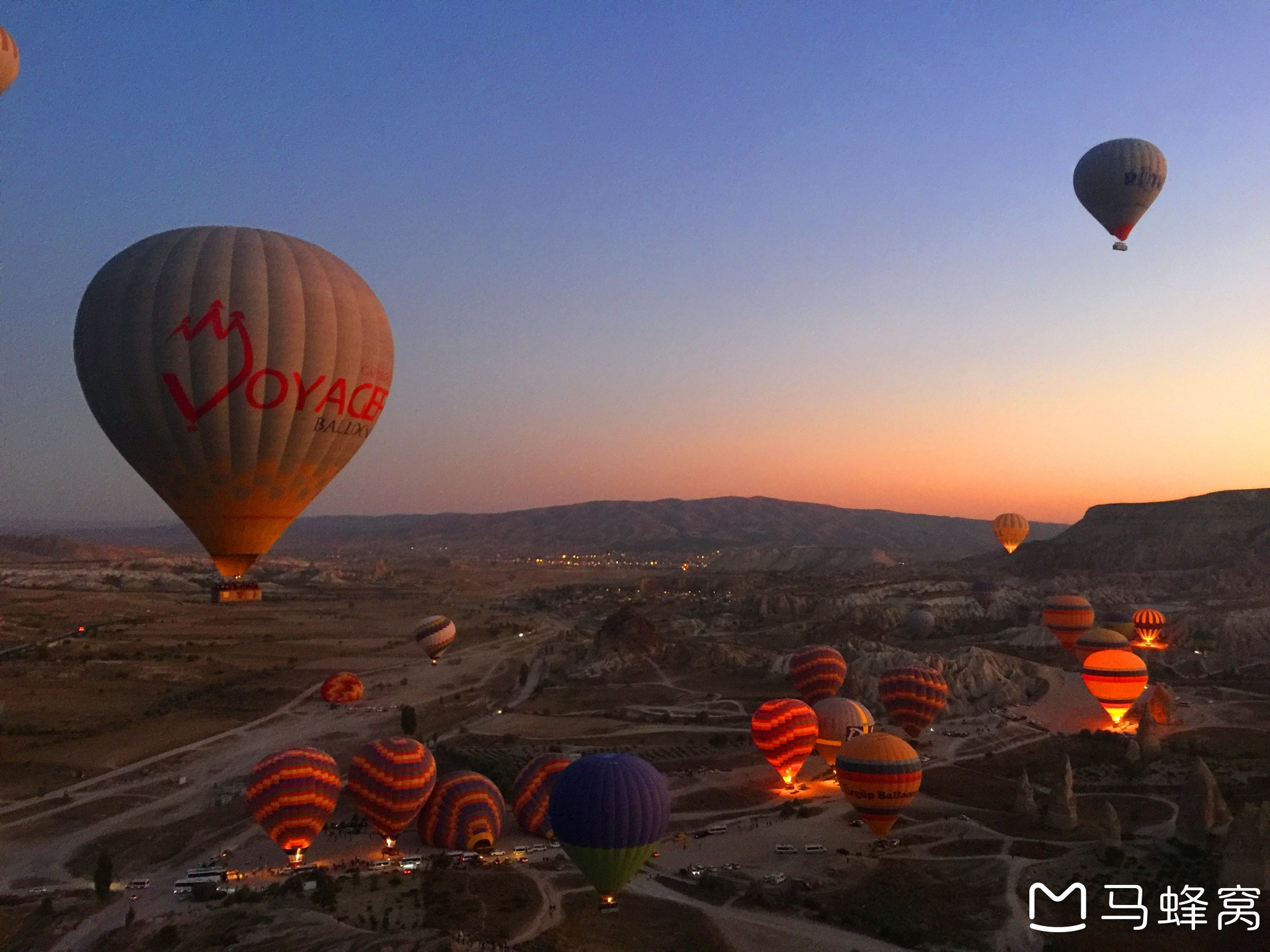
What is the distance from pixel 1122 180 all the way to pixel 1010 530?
259 ft

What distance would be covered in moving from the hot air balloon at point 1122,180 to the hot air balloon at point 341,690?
179 ft

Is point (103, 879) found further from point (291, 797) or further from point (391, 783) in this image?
point (391, 783)

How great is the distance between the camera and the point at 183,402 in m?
27.0

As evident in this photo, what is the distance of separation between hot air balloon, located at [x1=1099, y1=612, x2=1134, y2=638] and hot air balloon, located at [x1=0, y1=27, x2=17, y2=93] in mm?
77520

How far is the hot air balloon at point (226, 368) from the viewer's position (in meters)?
26.9

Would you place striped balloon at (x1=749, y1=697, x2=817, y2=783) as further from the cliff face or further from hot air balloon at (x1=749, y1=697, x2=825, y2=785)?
the cliff face

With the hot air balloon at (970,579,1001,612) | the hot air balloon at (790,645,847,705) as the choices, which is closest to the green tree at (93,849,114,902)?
the hot air balloon at (790,645,847,705)

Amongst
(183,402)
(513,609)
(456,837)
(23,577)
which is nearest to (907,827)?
(456,837)

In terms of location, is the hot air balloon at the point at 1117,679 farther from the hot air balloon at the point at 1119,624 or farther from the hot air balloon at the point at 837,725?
the hot air balloon at the point at 1119,624

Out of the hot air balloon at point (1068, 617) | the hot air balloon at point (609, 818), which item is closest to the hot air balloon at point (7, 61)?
the hot air balloon at point (609, 818)

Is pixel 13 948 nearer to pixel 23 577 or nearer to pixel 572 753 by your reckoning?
pixel 572 753

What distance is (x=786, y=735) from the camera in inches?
1483

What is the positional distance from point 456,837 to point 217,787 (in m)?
15.6

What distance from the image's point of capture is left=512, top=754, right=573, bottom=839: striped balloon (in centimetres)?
3150
